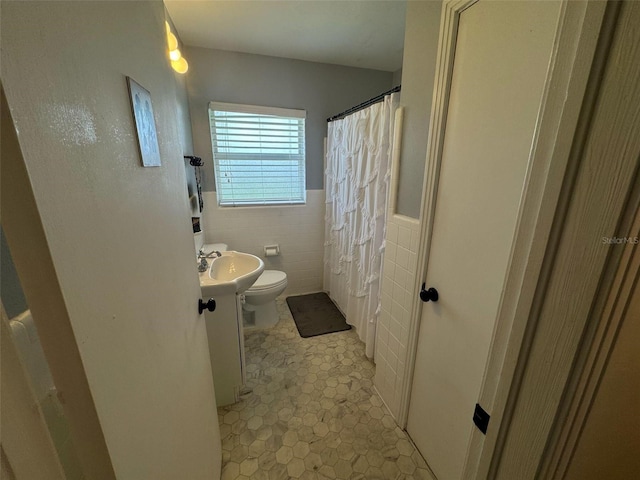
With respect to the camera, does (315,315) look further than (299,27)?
Yes

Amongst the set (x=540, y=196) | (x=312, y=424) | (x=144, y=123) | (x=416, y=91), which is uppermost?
(x=416, y=91)

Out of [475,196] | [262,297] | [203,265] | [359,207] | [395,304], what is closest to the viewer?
[475,196]

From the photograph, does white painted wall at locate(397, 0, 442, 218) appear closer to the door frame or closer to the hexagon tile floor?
the door frame

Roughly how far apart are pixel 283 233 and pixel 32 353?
242cm

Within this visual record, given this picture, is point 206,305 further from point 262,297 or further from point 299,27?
point 299,27

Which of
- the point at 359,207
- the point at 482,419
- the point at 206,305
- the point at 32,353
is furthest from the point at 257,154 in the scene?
the point at 482,419

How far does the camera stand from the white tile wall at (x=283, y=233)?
2.58m

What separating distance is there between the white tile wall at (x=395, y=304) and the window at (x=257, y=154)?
5.00 feet

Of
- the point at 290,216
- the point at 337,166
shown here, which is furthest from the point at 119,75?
the point at 290,216

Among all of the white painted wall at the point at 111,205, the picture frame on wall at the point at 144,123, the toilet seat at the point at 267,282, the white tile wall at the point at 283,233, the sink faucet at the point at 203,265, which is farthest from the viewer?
the white tile wall at the point at 283,233

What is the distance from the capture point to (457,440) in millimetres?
1099

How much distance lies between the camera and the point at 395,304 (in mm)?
1479

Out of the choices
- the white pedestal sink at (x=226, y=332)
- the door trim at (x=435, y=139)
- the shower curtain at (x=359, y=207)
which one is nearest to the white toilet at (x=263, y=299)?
the white pedestal sink at (x=226, y=332)

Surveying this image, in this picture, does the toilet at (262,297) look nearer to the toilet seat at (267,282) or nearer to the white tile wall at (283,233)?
the toilet seat at (267,282)
